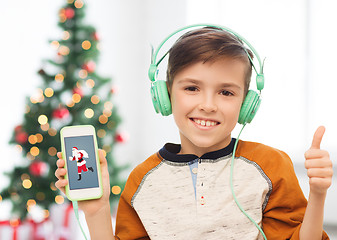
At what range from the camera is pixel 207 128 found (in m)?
0.98

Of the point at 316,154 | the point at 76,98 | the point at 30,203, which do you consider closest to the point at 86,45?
the point at 76,98

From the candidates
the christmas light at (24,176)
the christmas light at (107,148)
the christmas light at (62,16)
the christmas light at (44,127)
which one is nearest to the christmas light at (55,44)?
the christmas light at (62,16)

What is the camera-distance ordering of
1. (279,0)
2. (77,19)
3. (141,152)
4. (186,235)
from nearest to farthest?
(186,235) < (77,19) < (279,0) < (141,152)

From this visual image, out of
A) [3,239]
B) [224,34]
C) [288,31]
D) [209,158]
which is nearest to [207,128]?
[209,158]

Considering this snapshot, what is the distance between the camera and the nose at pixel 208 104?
951 millimetres

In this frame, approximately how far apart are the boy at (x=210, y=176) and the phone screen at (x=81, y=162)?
0.02 meters

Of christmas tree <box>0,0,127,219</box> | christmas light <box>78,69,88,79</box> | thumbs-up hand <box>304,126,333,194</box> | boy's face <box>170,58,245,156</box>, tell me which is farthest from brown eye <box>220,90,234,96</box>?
christmas light <box>78,69,88,79</box>

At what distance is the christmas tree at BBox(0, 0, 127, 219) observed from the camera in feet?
8.60

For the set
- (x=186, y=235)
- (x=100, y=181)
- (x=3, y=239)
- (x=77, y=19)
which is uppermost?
(x=77, y=19)

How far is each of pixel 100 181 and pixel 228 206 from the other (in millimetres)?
317

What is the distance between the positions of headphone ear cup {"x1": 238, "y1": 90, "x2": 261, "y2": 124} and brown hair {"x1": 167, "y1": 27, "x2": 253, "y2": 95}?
0.05 meters

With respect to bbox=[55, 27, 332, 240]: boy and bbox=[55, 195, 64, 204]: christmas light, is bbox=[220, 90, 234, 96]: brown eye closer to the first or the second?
bbox=[55, 27, 332, 240]: boy

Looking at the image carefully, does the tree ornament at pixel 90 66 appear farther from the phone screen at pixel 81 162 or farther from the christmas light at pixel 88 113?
the phone screen at pixel 81 162

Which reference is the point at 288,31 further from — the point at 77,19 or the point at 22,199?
the point at 22,199
